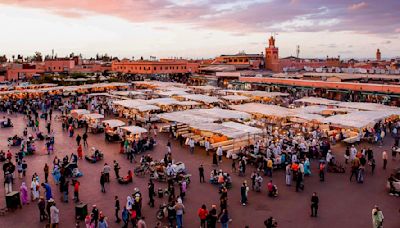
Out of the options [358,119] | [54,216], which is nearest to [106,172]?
[54,216]

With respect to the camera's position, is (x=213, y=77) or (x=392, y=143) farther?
(x=213, y=77)

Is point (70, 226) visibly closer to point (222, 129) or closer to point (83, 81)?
point (222, 129)

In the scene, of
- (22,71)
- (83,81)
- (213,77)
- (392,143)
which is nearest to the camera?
(392,143)

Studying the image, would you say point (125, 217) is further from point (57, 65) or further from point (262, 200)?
point (57, 65)

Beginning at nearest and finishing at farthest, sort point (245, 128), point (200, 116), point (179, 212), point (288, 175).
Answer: point (179, 212)
point (288, 175)
point (245, 128)
point (200, 116)

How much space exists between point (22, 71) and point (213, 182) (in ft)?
196

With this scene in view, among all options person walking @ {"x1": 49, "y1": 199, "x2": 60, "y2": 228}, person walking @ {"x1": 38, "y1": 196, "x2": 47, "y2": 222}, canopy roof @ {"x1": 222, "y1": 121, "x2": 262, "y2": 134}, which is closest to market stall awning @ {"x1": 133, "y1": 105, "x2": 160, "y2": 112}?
canopy roof @ {"x1": 222, "y1": 121, "x2": 262, "y2": 134}

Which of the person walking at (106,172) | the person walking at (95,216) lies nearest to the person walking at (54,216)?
the person walking at (95,216)

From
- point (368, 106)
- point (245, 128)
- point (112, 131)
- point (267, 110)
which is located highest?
point (368, 106)

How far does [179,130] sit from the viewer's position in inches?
783

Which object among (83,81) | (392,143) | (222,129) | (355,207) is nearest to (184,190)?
(355,207)

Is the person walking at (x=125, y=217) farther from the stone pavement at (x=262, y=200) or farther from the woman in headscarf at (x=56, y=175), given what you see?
the woman in headscarf at (x=56, y=175)

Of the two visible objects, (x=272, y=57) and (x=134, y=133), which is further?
(x=272, y=57)

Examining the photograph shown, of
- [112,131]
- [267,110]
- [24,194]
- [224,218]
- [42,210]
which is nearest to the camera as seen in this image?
[224,218]
